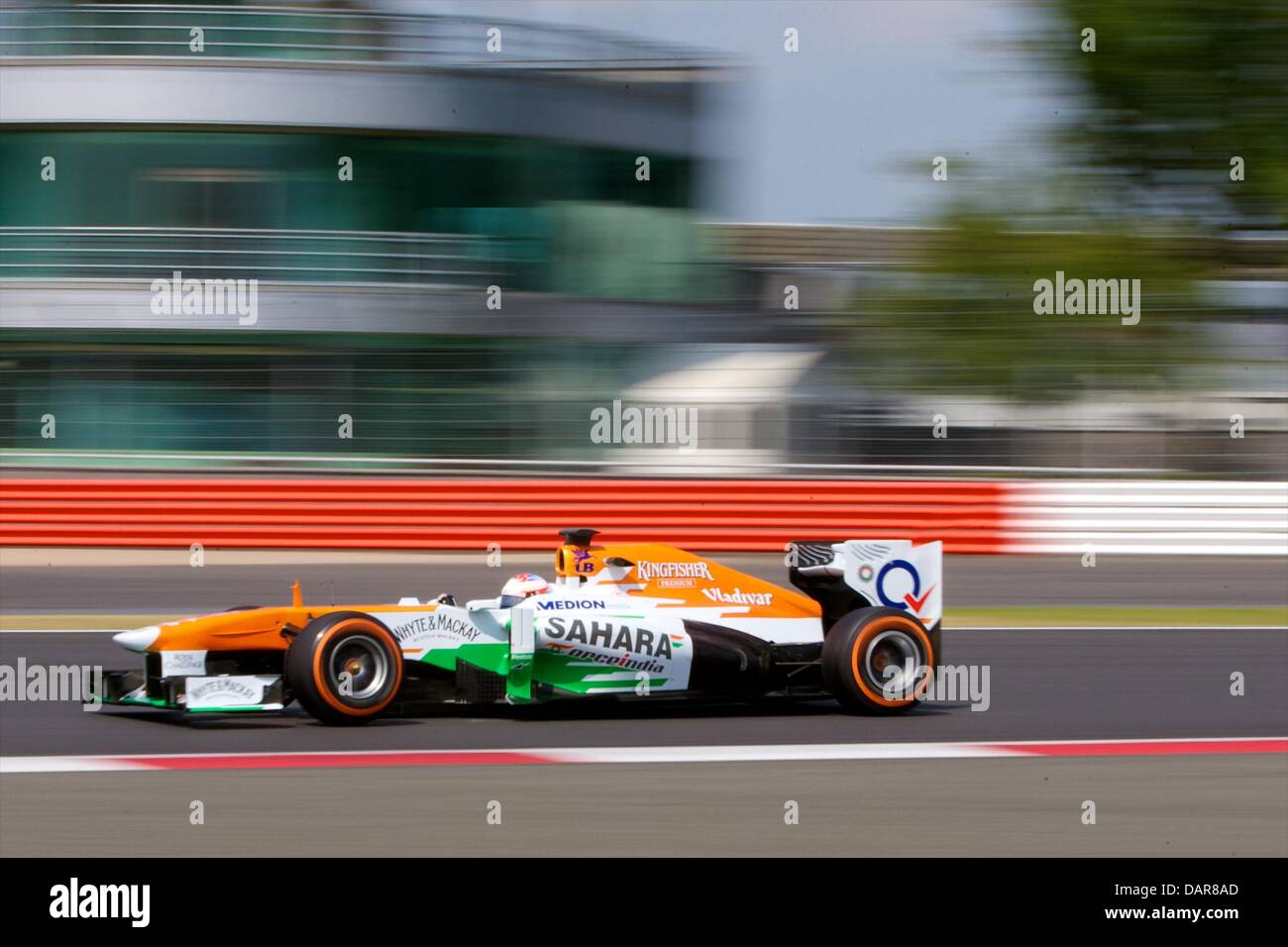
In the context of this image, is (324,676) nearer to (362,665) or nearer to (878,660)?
(362,665)

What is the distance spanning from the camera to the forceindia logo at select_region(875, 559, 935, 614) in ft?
26.0

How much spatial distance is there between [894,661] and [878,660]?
99 millimetres

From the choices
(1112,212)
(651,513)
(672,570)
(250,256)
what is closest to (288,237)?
(250,256)

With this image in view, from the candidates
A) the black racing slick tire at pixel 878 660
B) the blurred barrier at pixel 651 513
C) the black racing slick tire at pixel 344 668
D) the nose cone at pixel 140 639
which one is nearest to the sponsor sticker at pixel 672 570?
the black racing slick tire at pixel 878 660

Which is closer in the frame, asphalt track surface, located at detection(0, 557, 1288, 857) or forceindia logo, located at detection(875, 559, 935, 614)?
asphalt track surface, located at detection(0, 557, 1288, 857)

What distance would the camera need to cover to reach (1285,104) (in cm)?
2056

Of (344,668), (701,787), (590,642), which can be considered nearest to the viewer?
(701,787)

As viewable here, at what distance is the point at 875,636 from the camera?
25.4 ft

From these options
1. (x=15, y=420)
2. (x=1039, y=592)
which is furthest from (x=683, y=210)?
(x=1039, y=592)

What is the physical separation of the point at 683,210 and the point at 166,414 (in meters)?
6.84

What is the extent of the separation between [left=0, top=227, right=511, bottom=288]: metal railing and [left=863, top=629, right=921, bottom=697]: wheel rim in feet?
42.7

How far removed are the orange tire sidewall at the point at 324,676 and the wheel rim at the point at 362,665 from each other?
0.12ft

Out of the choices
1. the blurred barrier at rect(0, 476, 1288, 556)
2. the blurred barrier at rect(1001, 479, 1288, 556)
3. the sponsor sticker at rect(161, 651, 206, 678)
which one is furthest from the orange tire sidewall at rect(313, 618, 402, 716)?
the blurred barrier at rect(1001, 479, 1288, 556)

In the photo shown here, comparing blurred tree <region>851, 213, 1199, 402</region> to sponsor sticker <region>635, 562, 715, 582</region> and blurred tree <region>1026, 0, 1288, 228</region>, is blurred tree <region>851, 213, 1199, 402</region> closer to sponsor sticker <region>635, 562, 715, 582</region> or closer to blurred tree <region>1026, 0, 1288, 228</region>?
blurred tree <region>1026, 0, 1288, 228</region>
